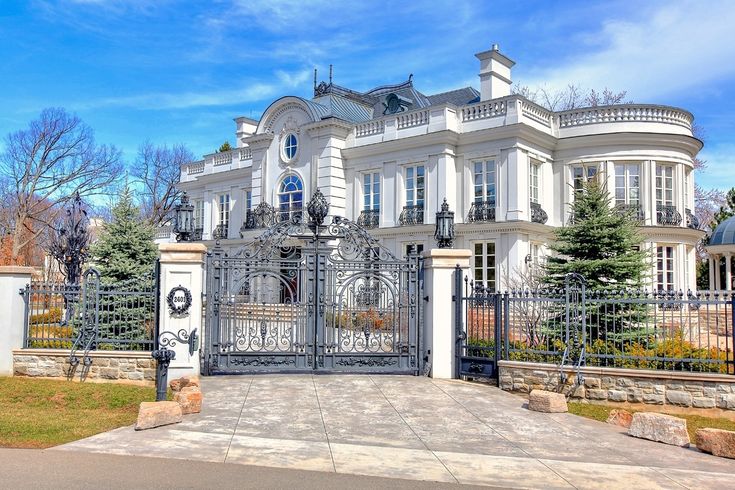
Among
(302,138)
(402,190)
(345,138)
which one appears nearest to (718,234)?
(402,190)

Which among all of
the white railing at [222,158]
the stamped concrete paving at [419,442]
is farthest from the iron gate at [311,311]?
the white railing at [222,158]

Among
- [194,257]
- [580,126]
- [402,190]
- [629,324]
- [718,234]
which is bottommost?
[629,324]

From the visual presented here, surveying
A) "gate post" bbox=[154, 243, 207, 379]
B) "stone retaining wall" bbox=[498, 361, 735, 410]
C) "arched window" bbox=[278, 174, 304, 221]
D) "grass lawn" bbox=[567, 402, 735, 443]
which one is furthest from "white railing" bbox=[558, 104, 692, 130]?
"gate post" bbox=[154, 243, 207, 379]

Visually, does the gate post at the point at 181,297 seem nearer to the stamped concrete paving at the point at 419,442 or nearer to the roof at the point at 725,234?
the stamped concrete paving at the point at 419,442

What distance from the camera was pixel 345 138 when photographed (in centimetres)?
2748

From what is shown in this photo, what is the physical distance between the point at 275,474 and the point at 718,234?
25.6 meters

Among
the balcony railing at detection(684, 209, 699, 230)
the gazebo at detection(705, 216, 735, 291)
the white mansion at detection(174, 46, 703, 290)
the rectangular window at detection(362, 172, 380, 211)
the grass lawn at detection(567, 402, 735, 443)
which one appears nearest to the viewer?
the grass lawn at detection(567, 402, 735, 443)

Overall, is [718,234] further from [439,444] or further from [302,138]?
[439,444]

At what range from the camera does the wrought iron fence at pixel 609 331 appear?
33.7ft

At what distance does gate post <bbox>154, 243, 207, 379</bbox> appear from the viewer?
11625 mm

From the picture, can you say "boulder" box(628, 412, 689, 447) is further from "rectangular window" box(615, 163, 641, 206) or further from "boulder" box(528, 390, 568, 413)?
"rectangular window" box(615, 163, 641, 206)

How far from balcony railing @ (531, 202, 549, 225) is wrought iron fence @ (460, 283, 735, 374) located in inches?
445

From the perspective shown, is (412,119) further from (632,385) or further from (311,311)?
(632,385)

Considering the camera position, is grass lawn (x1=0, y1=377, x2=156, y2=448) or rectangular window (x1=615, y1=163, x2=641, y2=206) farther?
rectangular window (x1=615, y1=163, x2=641, y2=206)
